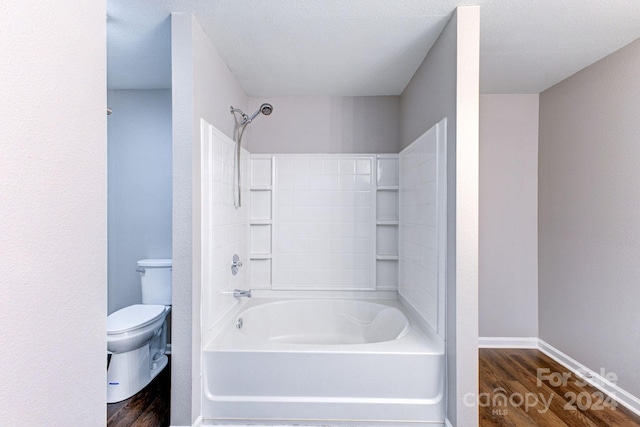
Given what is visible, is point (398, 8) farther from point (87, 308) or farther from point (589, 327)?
point (589, 327)

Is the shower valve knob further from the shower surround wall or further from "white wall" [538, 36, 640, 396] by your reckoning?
"white wall" [538, 36, 640, 396]

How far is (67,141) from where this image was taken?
31.6 inches

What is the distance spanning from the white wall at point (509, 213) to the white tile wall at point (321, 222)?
3.62 ft

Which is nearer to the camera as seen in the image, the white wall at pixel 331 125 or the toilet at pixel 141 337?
the toilet at pixel 141 337

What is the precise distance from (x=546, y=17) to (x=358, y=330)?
256 centimetres

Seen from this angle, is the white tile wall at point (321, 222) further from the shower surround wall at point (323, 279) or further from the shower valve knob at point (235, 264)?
the shower valve knob at point (235, 264)

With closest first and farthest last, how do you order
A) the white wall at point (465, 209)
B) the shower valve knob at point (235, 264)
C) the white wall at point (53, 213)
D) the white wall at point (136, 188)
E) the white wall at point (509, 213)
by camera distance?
the white wall at point (53, 213), the white wall at point (465, 209), the shower valve knob at point (235, 264), the white wall at point (136, 188), the white wall at point (509, 213)

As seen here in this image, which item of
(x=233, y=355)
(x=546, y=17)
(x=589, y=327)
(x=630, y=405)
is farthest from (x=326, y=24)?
(x=630, y=405)

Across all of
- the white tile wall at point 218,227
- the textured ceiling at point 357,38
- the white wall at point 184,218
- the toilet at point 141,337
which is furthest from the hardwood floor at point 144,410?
the textured ceiling at point 357,38

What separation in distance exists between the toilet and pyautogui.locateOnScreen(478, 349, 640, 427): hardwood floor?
226 cm

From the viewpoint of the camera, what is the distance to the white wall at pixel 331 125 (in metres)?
3.08

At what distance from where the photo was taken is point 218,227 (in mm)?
→ 2207

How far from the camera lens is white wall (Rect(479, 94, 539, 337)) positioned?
3.00 metres

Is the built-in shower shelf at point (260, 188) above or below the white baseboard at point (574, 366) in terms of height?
above
